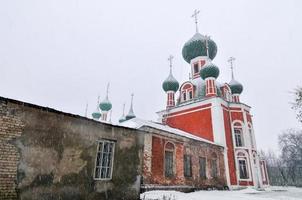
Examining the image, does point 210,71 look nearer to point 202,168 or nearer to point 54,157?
point 202,168

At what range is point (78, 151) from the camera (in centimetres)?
841

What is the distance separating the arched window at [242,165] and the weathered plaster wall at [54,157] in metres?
12.4

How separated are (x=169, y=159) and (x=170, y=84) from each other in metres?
12.6

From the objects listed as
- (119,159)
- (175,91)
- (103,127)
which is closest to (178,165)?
(119,159)

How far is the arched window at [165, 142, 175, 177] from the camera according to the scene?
1322 cm

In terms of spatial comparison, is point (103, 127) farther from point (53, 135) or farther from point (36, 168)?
point (36, 168)

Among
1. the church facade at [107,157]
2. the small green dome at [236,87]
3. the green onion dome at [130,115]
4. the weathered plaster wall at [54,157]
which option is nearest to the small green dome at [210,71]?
the church facade at [107,157]

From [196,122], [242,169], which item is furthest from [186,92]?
[242,169]

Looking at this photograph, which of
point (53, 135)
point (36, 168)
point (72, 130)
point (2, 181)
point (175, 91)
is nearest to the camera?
point (2, 181)

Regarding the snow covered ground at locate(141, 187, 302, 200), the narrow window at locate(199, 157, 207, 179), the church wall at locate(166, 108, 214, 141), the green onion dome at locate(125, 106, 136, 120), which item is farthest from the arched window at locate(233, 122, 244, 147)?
the green onion dome at locate(125, 106, 136, 120)

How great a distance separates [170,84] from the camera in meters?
25.0

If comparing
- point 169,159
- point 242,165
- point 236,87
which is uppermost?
point 236,87

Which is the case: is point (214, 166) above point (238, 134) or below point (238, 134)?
below

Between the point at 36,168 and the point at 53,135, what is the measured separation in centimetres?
114
